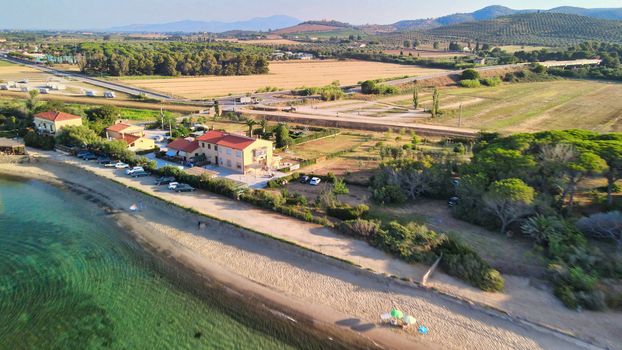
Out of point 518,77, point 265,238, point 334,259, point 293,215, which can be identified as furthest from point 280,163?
point 518,77

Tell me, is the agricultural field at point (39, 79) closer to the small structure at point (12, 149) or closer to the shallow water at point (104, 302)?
the small structure at point (12, 149)

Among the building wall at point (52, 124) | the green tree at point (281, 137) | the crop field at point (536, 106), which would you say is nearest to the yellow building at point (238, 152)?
the green tree at point (281, 137)

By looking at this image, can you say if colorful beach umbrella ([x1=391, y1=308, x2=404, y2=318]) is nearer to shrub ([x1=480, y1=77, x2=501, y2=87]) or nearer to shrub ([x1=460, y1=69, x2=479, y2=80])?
shrub ([x1=480, y1=77, x2=501, y2=87])

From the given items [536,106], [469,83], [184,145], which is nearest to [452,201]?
[184,145]

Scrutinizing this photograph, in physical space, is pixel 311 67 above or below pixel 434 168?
above

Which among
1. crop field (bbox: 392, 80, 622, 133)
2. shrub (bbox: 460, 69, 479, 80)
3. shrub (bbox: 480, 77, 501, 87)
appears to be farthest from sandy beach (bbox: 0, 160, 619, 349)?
shrub (bbox: 480, 77, 501, 87)

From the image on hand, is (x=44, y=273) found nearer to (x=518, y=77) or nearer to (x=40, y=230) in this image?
(x=40, y=230)
